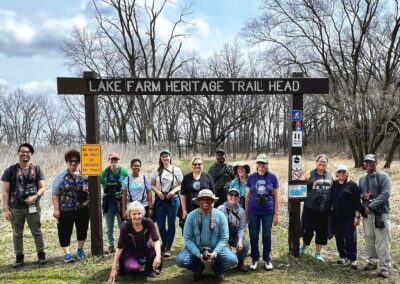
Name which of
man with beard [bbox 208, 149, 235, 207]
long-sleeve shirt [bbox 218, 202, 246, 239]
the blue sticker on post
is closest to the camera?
long-sleeve shirt [bbox 218, 202, 246, 239]

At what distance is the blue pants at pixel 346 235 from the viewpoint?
19.1 feet

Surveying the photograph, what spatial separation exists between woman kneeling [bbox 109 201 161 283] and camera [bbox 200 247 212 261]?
21.6 inches

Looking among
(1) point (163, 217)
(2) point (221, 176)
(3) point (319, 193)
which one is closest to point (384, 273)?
(3) point (319, 193)

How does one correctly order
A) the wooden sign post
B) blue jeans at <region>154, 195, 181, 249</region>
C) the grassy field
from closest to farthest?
the grassy field < the wooden sign post < blue jeans at <region>154, 195, 181, 249</region>

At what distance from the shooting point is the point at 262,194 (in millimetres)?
5754

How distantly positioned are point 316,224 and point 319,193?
48cm

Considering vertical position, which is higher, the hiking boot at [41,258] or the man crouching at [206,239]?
the man crouching at [206,239]

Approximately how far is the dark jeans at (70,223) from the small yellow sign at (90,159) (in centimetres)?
57

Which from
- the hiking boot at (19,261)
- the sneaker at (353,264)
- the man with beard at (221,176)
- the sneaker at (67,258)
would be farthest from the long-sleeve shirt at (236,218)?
the hiking boot at (19,261)

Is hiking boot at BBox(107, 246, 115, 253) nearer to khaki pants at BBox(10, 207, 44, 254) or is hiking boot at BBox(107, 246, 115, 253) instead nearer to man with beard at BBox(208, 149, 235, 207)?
khaki pants at BBox(10, 207, 44, 254)

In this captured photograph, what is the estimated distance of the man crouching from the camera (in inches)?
202

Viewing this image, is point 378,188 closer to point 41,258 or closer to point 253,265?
point 253,265

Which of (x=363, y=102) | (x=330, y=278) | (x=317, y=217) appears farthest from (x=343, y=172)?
(x=363, y=102)

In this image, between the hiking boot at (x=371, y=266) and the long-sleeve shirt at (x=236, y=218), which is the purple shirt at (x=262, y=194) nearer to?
the long-sleeve shirt at (x=236, y=218)
